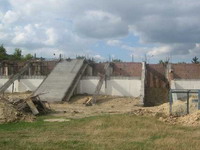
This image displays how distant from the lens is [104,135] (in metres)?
14.2

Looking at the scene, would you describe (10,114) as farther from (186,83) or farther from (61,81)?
(186,83)

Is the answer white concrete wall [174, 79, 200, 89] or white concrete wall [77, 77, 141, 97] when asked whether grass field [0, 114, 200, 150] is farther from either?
white concrete wall [174, 79, 200, 89]

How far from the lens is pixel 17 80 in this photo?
41531mm

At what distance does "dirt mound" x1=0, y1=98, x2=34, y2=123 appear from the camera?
63.3 ft

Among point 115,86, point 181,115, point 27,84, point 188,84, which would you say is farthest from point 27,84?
point 181,115

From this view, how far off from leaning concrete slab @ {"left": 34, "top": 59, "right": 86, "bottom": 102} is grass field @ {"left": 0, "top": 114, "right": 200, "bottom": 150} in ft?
52.9

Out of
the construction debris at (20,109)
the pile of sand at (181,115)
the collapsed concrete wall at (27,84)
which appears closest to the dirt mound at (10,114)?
the construction debris at (20,109)

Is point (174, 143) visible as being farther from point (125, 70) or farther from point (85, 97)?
point (125, 70)

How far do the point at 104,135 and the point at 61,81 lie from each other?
940 inches

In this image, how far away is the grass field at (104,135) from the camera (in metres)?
11.9

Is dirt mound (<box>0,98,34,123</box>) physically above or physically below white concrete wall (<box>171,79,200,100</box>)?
below

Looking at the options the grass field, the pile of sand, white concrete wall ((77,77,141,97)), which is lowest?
the grass field

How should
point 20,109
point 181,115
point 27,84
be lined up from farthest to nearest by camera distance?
point 27,84
point 20,109
point 181,115

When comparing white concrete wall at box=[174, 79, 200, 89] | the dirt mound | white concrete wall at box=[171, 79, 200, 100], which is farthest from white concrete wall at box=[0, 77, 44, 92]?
the dirt mound
